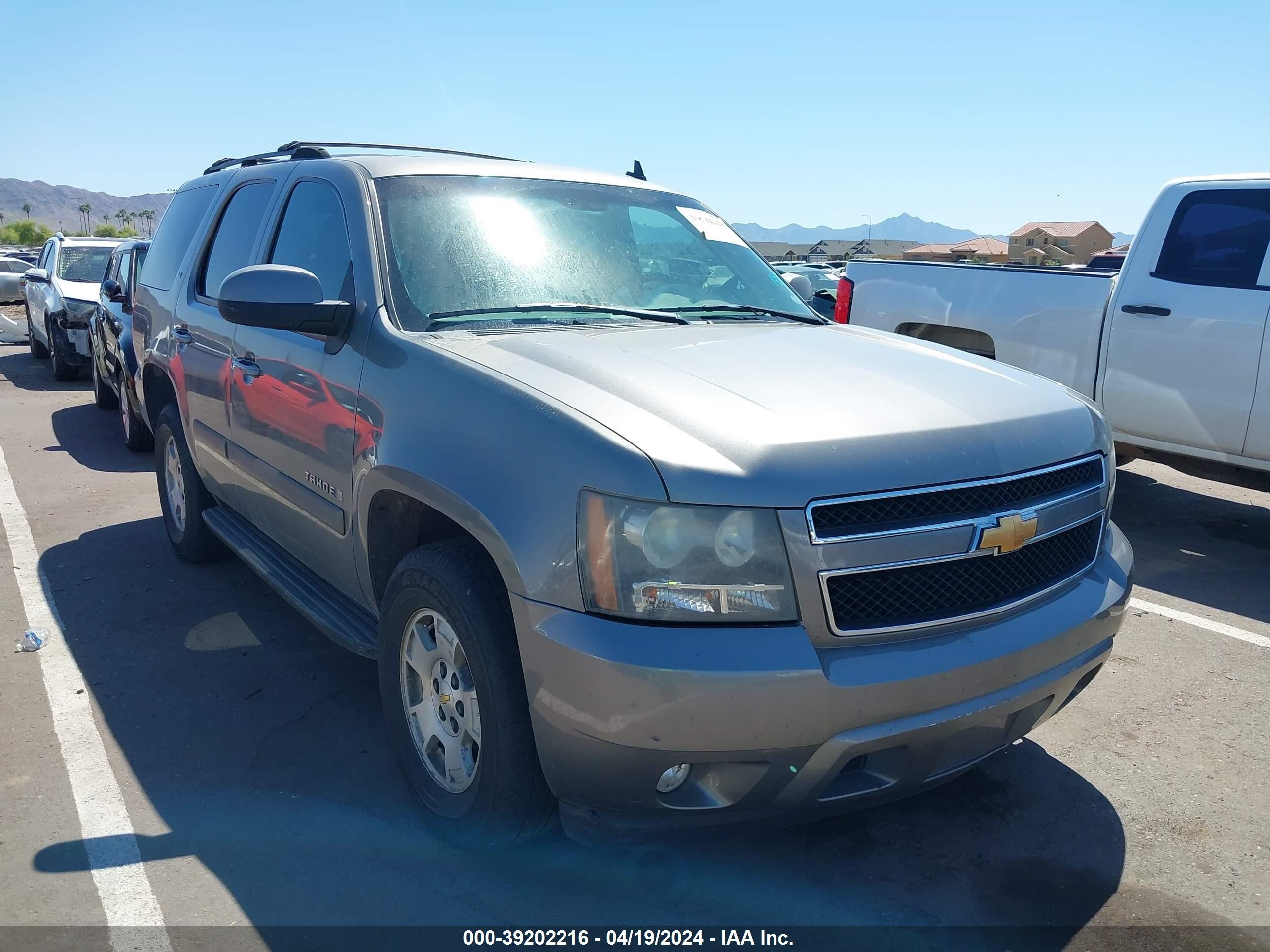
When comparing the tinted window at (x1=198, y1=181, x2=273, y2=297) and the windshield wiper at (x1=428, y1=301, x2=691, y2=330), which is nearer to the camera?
the windshield wiper at (x1=428, y1=301, x2=691, y2=330)

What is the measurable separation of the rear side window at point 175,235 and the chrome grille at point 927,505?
155 inches

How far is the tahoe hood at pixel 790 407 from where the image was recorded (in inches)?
89.0

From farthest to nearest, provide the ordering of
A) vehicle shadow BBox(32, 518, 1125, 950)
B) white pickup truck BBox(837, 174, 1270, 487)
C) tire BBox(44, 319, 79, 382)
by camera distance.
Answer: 1. tire BBox(44, 319, 79, 382)
2. white pickup truck BBox(837, 174, 1270, 487)
3. vehicle shadow BBox(32, 518, 1125, 950)

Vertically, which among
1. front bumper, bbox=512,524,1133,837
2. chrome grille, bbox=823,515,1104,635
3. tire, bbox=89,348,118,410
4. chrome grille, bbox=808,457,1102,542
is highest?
chrome grille, bbox=808,457,1102,542

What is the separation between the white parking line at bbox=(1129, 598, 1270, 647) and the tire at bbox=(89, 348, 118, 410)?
Answer: 381 inches

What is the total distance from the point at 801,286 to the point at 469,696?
284 centimetres

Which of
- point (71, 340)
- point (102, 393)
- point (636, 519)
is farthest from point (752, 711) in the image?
point (71, 340)

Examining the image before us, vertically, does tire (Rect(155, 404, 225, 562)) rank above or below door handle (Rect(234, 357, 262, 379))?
below

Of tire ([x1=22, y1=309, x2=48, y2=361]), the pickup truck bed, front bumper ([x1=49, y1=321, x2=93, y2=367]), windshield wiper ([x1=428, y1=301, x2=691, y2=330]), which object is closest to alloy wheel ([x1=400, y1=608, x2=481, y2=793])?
windshield wiper ([x1=428, y1=301, x2=691, y2=330])

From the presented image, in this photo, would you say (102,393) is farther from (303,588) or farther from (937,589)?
(937,589)

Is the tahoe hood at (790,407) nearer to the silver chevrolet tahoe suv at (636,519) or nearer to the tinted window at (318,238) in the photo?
the silver chevrolet tahoe suv at (636,519)

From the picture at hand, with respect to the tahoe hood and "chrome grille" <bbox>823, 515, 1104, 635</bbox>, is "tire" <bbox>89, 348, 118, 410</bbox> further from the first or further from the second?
"chrome grille" <bbox>823, 515, 1104, 635</bbox>

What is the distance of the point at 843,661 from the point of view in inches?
88.5

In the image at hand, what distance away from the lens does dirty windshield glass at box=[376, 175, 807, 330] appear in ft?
10.7
